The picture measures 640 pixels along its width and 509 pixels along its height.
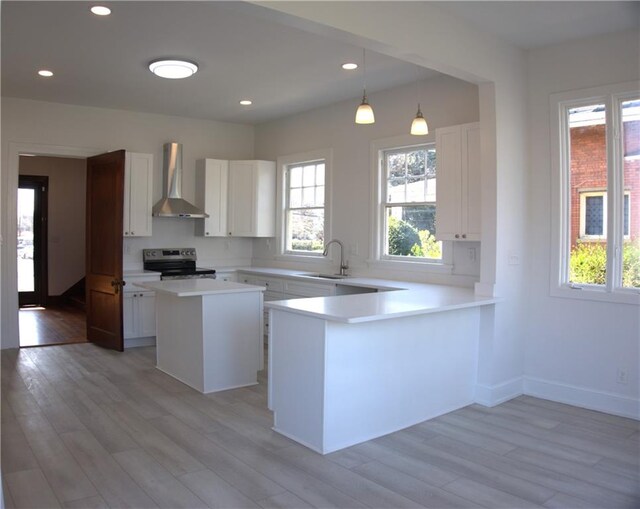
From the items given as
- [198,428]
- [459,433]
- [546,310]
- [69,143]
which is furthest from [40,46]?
[546,310]

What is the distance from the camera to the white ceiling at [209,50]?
11.9 feet

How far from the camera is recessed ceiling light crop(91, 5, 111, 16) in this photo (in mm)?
3565

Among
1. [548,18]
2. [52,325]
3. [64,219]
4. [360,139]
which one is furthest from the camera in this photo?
[64,219]

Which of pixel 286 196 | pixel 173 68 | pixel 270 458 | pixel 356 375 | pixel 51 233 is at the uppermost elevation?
pixel 173 68

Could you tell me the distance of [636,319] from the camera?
3904mm

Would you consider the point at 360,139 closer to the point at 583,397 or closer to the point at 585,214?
the point at 585,214

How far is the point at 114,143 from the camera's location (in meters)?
6.60

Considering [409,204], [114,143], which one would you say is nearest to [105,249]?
[114,143]

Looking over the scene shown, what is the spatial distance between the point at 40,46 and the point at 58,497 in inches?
136

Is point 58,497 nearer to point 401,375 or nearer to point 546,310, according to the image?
point 401,375

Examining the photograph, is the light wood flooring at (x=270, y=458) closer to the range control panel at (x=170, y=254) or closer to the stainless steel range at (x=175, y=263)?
the stainless steel range at (x=175, y=263)

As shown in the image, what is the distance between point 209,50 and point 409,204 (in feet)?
7.67

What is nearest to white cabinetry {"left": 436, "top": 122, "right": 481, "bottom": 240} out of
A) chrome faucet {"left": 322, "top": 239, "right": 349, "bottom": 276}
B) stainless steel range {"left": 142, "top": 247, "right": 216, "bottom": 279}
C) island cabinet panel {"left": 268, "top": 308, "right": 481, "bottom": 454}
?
island cabinet panel {"left": 268, "top": 308, "right": 481, "bottom": 454}

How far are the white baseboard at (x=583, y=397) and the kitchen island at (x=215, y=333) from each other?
2341 mm
